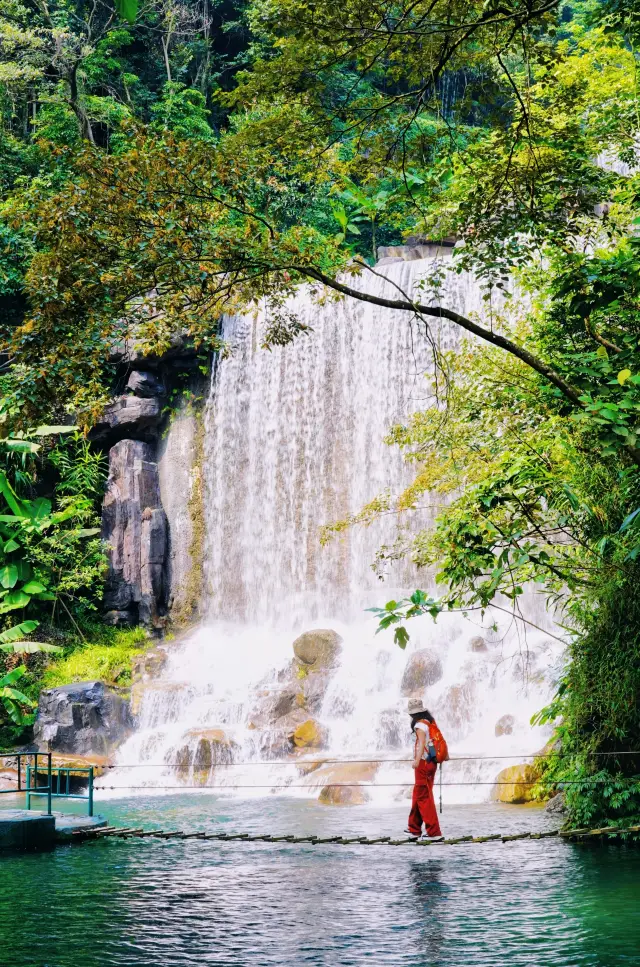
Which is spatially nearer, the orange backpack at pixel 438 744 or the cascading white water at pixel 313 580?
the orange backpack at pixel 438 744

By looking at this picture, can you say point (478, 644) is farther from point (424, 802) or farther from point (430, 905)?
point (430, 905)

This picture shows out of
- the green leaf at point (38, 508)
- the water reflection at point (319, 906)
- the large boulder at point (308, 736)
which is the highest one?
the green leaf at point (38, 508)

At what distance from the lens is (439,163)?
824 cm

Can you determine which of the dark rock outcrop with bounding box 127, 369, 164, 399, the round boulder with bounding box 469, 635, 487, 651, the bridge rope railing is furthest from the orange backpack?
the dark rock outcrop with bounding box 127, 369, 164, 399

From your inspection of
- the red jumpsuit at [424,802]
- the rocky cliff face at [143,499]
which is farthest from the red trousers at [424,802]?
the rocky cliff face at [143,499]

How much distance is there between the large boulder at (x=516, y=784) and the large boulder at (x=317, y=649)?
6517 millimetres

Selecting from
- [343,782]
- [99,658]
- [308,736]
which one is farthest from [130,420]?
[343,782]

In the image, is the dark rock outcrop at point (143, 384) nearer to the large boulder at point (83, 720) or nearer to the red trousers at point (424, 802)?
the large boulder at point (83, 720)

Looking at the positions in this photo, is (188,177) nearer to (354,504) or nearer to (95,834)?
(95,834)

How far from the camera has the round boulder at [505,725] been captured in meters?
16.0

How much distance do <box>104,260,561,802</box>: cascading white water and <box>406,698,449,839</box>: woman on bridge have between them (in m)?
6.72

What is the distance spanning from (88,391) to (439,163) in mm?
3395

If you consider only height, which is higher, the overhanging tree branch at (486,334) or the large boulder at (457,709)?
the overhanging tree branch at (486,334)

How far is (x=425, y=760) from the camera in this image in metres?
9.79
